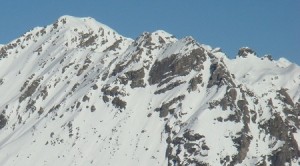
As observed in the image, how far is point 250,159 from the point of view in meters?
184

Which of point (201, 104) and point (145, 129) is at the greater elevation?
point (201, 104)

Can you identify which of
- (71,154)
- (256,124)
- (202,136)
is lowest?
(71,154)

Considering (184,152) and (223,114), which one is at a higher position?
(223,114)

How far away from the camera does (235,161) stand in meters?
182

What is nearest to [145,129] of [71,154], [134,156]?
[134,156]

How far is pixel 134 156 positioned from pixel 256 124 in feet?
120

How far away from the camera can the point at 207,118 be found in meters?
192

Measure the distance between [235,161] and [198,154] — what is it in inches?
400

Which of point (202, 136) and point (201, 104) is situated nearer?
point (202, 136)

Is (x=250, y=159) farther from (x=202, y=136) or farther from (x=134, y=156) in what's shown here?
(x=134, y=156)

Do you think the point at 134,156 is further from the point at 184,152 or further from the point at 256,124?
the point at 256,124

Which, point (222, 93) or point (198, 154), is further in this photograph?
point (222, 93)

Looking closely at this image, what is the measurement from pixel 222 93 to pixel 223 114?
7987mm

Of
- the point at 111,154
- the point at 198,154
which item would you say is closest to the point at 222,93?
the point at 198,154
